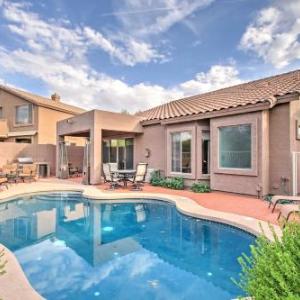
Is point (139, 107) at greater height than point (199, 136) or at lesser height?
greater

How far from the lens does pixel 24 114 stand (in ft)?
90.6

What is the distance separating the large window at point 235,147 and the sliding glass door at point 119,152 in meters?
9.03

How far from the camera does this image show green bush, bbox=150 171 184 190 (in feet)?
50.6

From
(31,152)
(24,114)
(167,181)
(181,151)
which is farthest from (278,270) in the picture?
(24,114)

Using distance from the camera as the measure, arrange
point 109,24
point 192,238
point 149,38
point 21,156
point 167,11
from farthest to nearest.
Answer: point 21,156, point 149,38, point 109,24, point 167,11, point 192,238

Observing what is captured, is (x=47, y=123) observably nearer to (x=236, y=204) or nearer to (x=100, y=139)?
(x=100, y=139)

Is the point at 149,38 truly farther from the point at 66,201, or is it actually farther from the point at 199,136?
the point at 66,201

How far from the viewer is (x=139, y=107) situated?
68.2 metres

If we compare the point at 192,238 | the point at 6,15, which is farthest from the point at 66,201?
the point at 6,15

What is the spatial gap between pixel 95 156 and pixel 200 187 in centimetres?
770

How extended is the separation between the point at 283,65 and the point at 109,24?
540 inches

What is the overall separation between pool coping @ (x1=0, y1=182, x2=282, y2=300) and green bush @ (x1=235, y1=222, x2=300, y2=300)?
0.48 meters

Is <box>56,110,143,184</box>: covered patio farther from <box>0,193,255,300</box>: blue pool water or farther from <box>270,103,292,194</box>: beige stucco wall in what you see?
<box>270,103,292,194</box>: beige stucco wall

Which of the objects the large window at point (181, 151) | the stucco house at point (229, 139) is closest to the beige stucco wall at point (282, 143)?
the stucco house at point (229, 139)
